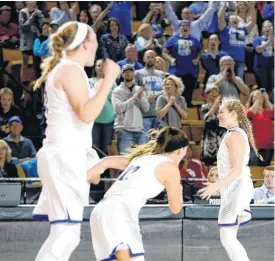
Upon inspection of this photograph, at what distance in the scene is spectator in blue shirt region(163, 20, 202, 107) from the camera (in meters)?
11.9

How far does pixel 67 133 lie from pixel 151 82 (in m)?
6.16

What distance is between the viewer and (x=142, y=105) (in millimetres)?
10570

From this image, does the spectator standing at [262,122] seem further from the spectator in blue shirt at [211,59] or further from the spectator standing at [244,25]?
the spectator standing at [244,25]

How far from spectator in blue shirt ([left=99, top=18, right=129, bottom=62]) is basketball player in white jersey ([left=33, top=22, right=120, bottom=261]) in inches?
266

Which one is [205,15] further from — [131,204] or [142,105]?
[131,204]

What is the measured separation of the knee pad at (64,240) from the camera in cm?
483

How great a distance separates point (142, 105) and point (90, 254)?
3.46 meters

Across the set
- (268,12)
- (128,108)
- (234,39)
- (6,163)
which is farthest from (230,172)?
(268,12)

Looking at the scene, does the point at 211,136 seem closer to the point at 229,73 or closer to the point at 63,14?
the point at 229,73

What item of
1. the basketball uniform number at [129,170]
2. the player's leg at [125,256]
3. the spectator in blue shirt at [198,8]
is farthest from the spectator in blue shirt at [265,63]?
the player's leg at [125,256]

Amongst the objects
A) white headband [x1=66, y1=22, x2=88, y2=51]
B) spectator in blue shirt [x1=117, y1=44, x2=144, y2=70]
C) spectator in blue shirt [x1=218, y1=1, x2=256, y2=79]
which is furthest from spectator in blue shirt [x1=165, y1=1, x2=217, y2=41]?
white headband [x1=66, y1=22, x2=88, y2=51]

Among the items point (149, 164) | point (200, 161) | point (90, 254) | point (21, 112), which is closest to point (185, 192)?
point (200, 161)

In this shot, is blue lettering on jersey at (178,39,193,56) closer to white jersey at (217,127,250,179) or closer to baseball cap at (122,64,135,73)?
baseball cap at (122,64,135,73)

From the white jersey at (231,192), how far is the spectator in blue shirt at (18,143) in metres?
3.82
